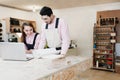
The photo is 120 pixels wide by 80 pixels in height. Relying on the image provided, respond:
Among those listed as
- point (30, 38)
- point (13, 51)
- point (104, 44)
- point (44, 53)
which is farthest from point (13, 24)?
point (13, 51)

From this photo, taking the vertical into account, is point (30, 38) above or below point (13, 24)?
below

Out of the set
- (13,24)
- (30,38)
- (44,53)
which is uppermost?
(13,24)

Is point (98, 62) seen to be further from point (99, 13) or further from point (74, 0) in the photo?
point (74, 0)

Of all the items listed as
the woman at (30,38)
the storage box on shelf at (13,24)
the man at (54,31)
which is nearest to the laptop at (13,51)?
the man at (54,31)

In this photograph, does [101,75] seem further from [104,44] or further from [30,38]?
[30,38]

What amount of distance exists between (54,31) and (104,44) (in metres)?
3.55

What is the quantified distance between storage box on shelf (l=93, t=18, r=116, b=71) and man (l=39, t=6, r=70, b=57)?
333cm

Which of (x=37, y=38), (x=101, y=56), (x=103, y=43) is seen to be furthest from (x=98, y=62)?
(x=37, y=38)

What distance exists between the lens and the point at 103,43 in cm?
540

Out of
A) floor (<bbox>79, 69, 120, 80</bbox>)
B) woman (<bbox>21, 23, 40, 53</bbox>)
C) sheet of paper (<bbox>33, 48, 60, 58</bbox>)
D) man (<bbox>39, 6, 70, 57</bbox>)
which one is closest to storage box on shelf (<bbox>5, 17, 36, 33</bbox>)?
floor (<bbox>79, 69, 120, 80</bbox>)

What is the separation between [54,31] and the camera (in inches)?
87.3

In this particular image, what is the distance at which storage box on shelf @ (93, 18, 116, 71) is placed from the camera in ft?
17.1

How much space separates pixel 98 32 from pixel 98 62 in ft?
3.42

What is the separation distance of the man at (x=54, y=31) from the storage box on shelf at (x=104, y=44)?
10.9 ft
